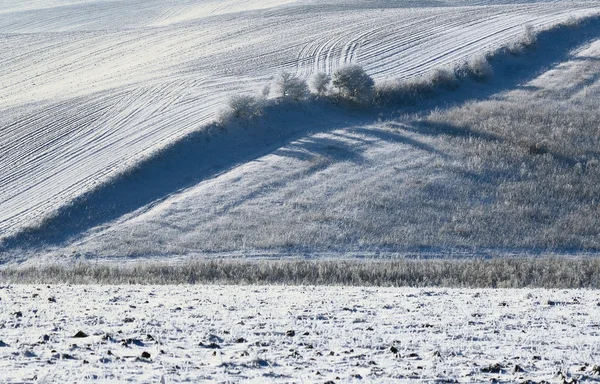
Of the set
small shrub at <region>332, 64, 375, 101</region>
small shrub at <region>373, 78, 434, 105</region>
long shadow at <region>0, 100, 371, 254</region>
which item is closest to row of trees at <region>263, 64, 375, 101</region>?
small shrub at <region>332, 64, 375, 101</region>

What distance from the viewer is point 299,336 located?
11258 millimetres

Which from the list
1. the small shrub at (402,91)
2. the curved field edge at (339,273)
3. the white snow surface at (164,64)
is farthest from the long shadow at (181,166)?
the curved field edge at (339,273)

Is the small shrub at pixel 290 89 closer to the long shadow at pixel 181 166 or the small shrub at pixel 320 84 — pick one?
the long shadow at pixel 181 166

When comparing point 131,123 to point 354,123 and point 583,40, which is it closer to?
point 354,123

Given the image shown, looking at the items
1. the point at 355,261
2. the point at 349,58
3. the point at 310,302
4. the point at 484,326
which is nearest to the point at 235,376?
the point at 484,326

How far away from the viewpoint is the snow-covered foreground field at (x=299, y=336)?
9078 mm

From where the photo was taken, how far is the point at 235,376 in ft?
29.3

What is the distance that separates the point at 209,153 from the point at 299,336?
2596 centimetres

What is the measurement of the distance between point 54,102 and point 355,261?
2553 cm

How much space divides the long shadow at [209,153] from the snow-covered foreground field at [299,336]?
47.8 feet

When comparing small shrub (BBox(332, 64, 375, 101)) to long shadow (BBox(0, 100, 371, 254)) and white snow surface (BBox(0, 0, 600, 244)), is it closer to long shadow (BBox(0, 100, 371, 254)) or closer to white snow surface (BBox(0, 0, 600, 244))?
long shadow (BBox(0, 100, 371, 254))

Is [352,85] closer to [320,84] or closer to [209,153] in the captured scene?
[320,84]

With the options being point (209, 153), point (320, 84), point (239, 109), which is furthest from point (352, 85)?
point (209, 153)

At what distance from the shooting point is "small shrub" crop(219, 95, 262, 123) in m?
39.2
